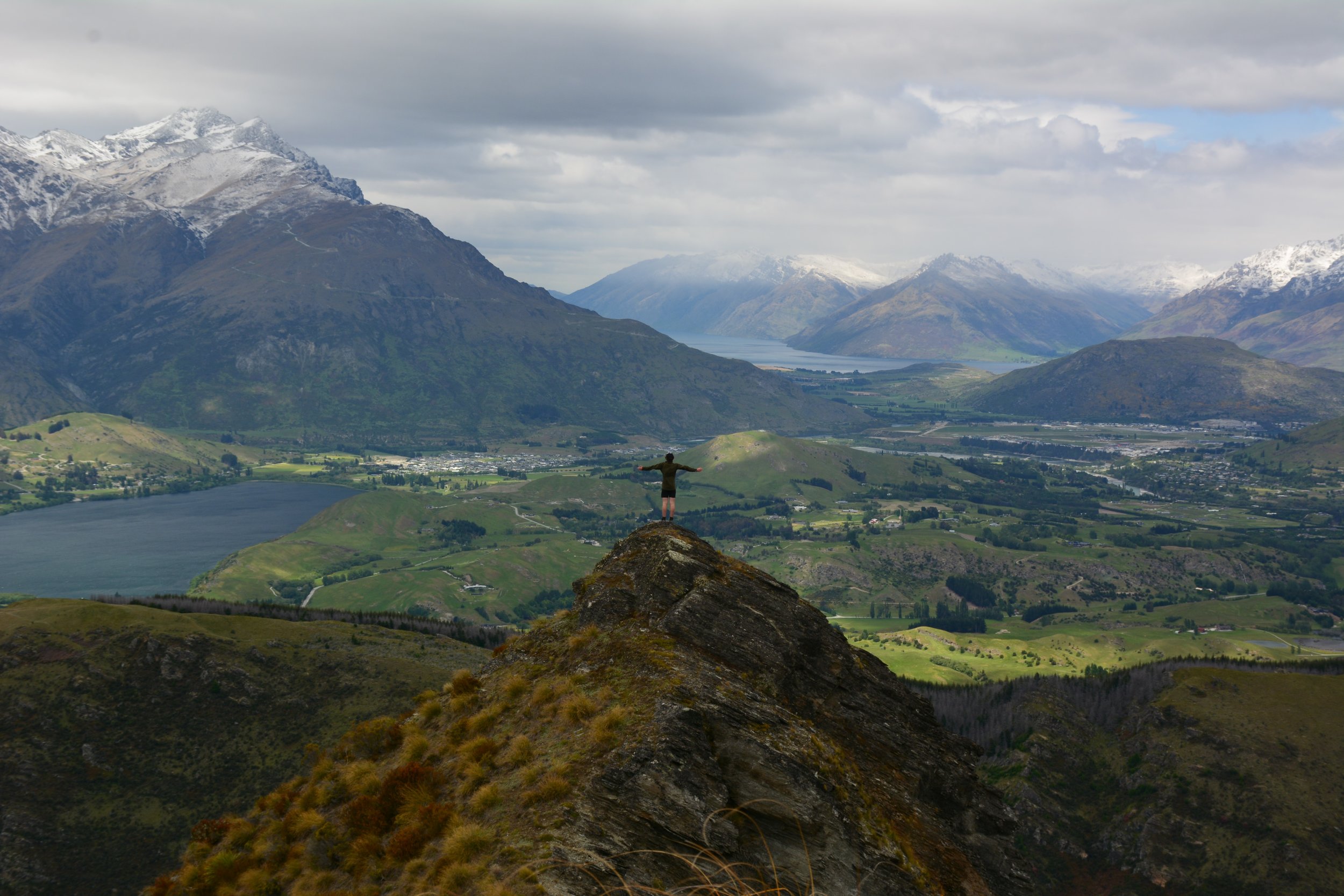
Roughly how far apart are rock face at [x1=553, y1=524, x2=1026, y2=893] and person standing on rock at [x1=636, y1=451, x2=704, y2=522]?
2418 mm

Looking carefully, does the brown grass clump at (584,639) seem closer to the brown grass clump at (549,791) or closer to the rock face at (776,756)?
the rock face at (776,756)

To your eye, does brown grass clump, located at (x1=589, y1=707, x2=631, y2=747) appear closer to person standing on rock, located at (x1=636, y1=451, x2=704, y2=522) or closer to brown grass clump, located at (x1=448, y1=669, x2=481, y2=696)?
brown grass clump, located at (x1=448, y1=669, x2=481, y2=696)

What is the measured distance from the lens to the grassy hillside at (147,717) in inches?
3757

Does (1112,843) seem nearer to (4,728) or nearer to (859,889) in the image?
(859,889)

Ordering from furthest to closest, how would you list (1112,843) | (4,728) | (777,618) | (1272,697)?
(1272,697) < (1112,843) < (4,728) < (777,618)

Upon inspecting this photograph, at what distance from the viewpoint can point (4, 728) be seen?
10625 centimetres

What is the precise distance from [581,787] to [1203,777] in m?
147

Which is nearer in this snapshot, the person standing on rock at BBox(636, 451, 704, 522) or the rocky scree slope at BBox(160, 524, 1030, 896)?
the rocky scree slope at BBox(160, 524, 1030, 896)

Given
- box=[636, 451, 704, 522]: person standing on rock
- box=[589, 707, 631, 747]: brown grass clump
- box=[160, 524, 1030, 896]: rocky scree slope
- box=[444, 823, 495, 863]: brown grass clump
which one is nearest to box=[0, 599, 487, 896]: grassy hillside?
box=[160, 524, 1030, 896]: rocky scree slope

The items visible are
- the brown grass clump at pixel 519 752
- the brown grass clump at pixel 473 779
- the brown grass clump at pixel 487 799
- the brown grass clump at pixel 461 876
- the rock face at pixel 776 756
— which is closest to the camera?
the brown grass clump at pixel 461 876

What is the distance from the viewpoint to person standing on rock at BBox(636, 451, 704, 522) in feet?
146

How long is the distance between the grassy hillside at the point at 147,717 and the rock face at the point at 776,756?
67482mm

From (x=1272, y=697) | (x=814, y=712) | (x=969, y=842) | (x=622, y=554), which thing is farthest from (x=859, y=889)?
(x=1272, y=697)

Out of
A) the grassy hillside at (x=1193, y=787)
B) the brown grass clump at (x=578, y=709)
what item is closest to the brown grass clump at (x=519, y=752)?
the brown grass clump at (x=578, y=709)
